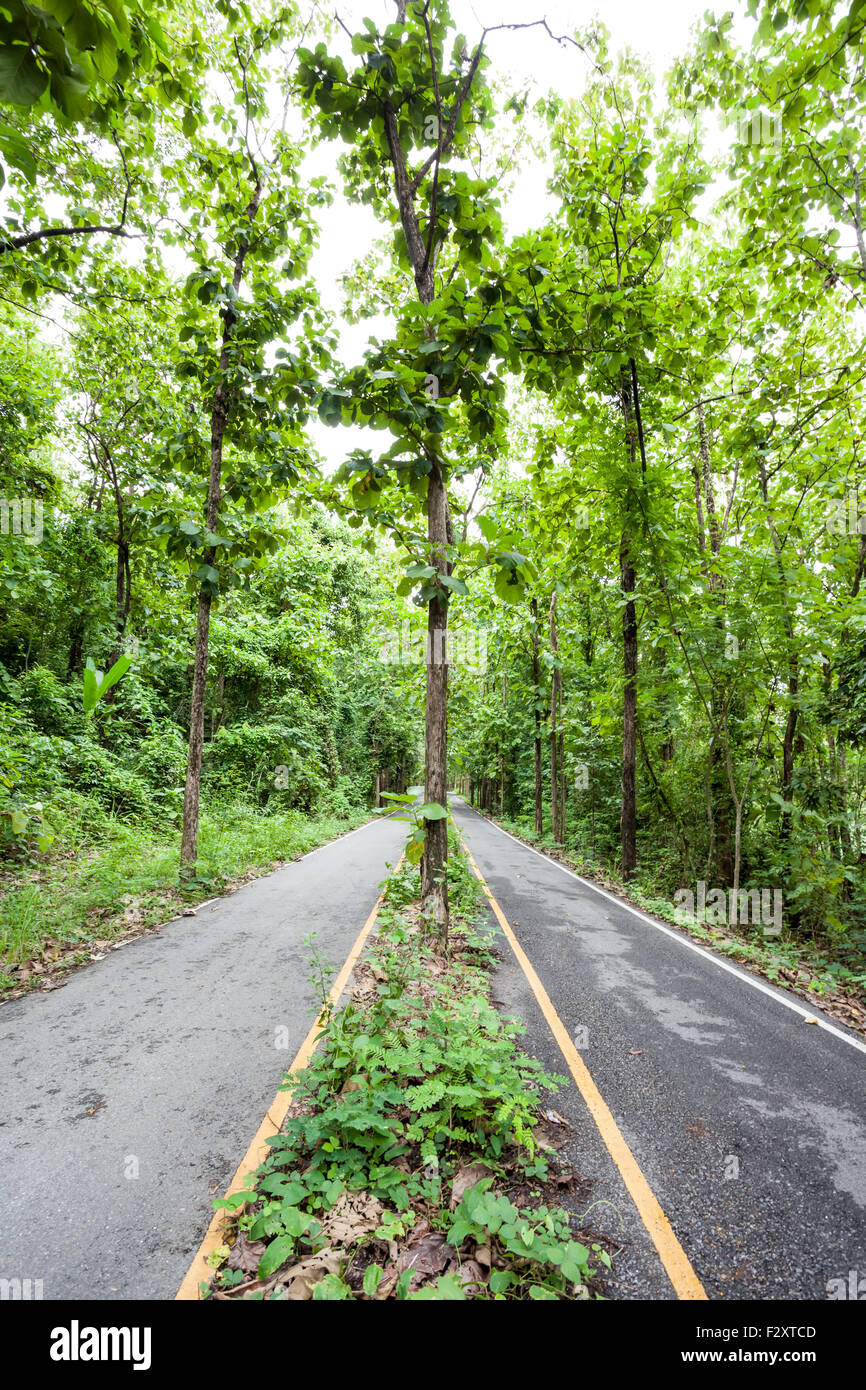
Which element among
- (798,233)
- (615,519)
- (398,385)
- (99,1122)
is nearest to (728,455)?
(798,233)

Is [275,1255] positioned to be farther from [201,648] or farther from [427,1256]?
[201,648]

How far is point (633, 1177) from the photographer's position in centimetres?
272

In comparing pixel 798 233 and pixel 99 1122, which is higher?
pixel 798 233

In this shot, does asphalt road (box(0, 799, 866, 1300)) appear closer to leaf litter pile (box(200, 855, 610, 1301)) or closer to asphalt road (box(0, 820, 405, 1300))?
asphalt road (box(0, 820, 405, 1300))

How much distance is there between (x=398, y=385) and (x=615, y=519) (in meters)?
6.69

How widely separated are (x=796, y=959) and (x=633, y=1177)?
205 inches

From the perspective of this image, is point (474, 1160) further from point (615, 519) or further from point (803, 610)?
point (615, 519)

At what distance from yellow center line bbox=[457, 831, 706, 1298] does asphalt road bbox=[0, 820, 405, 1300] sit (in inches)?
76.7

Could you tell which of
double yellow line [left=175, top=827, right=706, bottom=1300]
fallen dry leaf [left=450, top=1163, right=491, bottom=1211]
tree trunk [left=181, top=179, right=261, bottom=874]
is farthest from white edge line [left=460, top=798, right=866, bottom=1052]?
tree trunk [left=181, top=179, right=261, bottom=874]

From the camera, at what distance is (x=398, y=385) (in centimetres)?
336

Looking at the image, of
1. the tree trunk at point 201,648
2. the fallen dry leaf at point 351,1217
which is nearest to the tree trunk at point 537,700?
the tree trunk at point 201,648

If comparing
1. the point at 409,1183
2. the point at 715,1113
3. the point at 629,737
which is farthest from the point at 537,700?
the point at 409,1183

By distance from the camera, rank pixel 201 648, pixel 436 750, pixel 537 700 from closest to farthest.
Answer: pixel 436 750 < pixel 201 648 < pixel 537 700

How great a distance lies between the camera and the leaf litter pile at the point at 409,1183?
2.04 m
